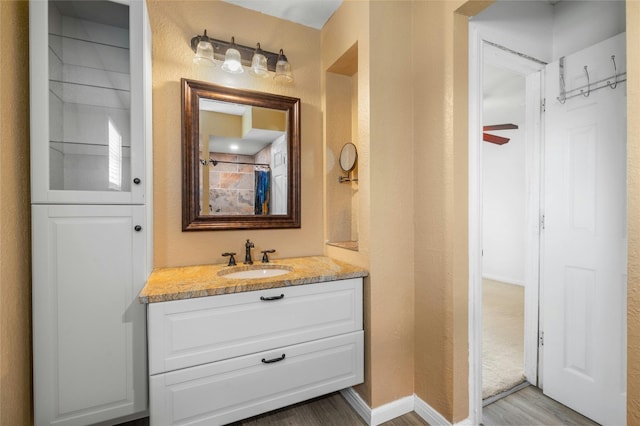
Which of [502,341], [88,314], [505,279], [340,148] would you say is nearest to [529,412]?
[502,341]

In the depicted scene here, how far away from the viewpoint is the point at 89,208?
138 cm

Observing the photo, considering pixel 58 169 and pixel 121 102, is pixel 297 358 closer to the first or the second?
pixel 58 169

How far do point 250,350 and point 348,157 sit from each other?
140 cm

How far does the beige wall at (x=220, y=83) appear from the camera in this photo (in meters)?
1.82

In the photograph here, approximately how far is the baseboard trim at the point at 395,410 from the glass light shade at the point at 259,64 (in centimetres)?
214

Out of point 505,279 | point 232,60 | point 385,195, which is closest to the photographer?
point 385,195

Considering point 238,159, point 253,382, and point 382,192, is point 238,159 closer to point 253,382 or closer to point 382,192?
point 382,192

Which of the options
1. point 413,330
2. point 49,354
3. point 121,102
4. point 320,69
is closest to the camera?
point 49,354

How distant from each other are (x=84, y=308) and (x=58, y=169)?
65 cm

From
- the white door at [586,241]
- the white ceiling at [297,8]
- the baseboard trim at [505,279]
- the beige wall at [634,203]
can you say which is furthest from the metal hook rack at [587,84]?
the baseboard trim at [505,279]

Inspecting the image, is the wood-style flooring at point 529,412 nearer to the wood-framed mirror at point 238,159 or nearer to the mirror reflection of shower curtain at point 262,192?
the wood-framed mirror at point 238,159

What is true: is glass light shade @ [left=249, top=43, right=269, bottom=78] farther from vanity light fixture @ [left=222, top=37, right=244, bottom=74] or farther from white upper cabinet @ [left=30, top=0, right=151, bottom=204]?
white upper cabinet @ [left=30, top=0, right=151, bottom=204]

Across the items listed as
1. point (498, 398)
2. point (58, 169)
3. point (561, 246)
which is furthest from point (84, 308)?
point (561, 246)

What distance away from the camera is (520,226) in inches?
185
